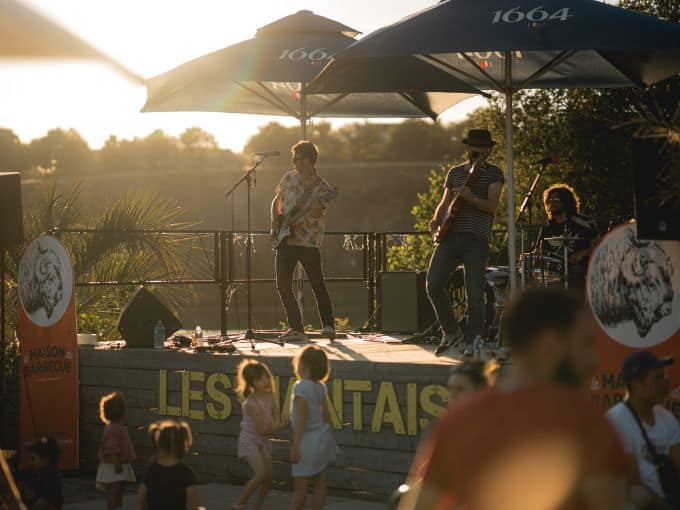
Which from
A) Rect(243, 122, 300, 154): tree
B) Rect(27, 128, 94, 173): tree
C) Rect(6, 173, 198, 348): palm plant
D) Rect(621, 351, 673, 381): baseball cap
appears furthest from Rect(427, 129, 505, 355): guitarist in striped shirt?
Rect(243, 122, 300, 154): tree

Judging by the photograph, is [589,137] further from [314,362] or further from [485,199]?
[314,362]

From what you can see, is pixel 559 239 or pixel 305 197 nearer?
pixel 559 239

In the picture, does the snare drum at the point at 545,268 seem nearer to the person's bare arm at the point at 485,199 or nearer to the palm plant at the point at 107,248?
the person's bare arm at the point at 485,199

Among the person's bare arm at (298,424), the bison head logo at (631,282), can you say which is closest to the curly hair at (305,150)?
the bison head logo at (631,282)

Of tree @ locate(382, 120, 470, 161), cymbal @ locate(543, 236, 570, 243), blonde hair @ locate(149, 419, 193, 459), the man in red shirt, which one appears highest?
tree @ locate(382, 120, 470, 161)

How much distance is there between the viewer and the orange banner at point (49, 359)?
37.8 feet

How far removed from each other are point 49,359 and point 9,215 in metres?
1.43

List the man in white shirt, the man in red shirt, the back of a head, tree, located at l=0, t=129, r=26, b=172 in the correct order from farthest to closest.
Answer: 1. tree, located at l=0, t=129, r=26, b=172
2. the man in white shirt
3. the back of a head
4. the man in red shirt

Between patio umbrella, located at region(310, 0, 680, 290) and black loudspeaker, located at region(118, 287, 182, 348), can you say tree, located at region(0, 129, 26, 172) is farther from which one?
patio umbrella, located at region(310, 0, 680, 290)

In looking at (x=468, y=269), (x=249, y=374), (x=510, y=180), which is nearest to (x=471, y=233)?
(x=468, y=269)

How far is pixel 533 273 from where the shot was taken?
390 inches

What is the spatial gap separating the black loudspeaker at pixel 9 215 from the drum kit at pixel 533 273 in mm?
4475

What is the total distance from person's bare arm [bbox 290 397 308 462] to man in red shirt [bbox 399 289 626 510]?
4.83 metres

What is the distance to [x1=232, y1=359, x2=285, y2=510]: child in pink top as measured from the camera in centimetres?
833
